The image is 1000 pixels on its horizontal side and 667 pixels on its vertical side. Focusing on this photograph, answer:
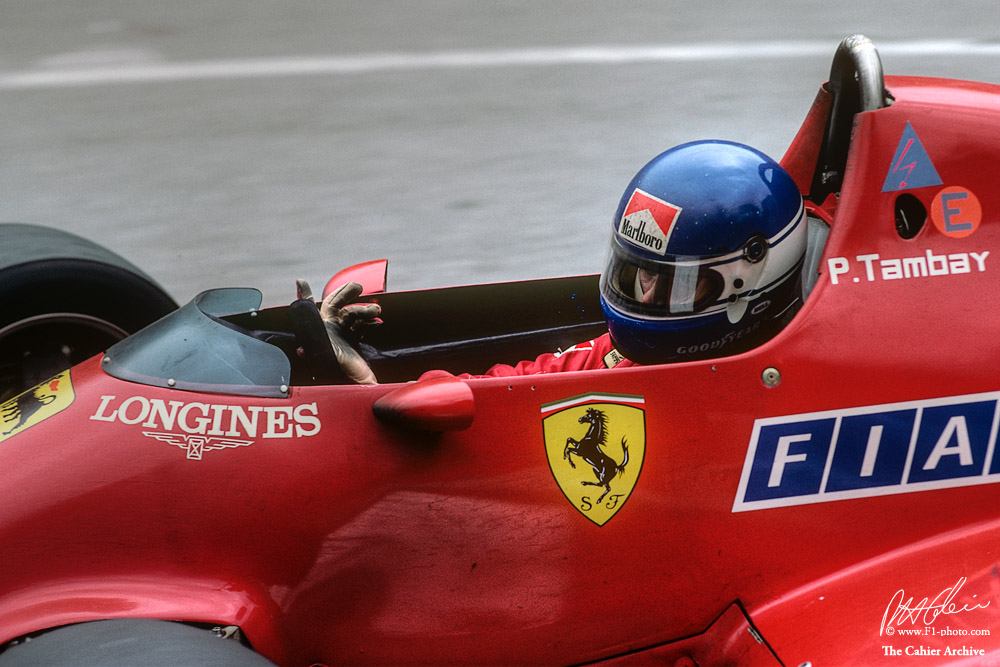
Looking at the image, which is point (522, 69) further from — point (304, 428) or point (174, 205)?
point (304, 428)

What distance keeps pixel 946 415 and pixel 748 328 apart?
0.46m

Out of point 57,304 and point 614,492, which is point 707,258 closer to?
point 614,492

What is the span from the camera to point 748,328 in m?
2.47

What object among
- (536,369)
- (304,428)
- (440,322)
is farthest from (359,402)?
(440,322)

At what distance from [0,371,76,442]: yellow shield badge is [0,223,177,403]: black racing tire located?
50cm

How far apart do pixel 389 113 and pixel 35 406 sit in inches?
177

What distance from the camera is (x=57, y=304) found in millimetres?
3162

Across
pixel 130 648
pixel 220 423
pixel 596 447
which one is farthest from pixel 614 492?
pixel 130 648

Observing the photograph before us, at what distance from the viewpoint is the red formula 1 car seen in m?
2.35

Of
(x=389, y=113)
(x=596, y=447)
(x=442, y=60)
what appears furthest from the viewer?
(x=442, y=60)

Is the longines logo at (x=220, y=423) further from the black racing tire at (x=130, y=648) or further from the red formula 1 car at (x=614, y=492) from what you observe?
the black racing tire at (x=130, y=648)

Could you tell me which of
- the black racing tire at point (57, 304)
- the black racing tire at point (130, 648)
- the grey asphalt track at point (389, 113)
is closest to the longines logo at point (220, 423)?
the black racing tire at point (130, 648)

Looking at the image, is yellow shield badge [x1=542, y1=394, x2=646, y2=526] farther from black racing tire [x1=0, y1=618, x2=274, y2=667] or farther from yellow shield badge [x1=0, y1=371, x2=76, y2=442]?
yellow shield badge [x1=0, y1=371, x2=76, y2=442]

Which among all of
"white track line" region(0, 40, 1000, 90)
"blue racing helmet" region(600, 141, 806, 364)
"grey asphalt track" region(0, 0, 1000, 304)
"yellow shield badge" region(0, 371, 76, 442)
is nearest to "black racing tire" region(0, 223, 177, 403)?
"yellow shield badge" region(0, 371, 76, 442)
